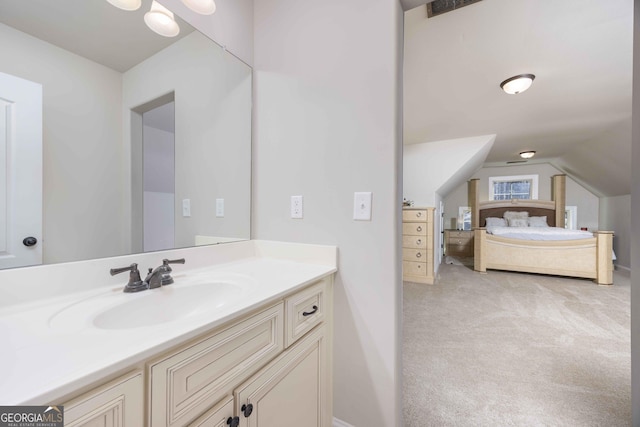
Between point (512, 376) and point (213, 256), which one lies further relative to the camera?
point (512, 376)

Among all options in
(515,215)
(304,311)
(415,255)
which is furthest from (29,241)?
(515,215)

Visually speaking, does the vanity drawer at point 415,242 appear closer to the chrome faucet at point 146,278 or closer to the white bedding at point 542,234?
the white bedding at point 542,234

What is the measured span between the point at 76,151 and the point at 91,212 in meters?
0.22

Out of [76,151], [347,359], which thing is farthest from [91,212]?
[347,359]

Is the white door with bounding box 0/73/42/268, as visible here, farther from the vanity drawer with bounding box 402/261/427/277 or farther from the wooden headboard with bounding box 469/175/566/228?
the wooden headboard with bounding box 469/175/566/228

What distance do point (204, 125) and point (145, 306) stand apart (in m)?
0.92

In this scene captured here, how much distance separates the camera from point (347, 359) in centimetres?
116

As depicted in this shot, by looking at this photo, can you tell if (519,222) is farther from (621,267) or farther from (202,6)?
(202,6)

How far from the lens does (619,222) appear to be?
4844 mm

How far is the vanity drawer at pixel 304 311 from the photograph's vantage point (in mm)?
876

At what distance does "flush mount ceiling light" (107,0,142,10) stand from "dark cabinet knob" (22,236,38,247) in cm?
88

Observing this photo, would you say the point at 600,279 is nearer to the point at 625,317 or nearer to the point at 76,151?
the point at 625,317

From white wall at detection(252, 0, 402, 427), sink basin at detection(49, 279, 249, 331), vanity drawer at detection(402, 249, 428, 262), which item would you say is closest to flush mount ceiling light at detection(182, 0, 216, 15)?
white wall at detection(252, 0, 402, 427)

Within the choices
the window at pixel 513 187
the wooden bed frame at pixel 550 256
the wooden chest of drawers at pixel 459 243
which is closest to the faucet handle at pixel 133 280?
the wooden bed frame at pixel 550 256
